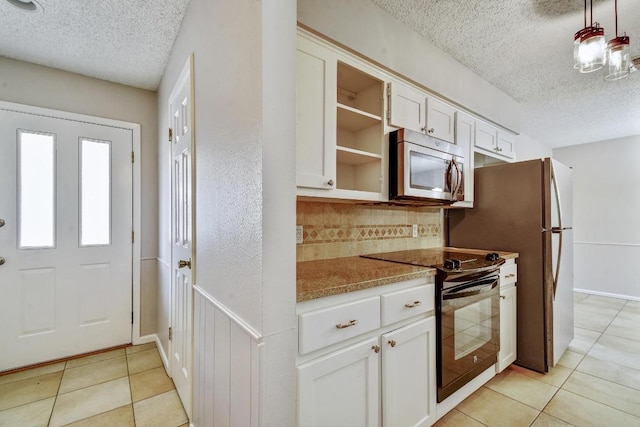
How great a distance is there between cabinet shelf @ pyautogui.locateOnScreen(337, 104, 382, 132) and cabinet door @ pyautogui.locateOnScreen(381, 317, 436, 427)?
1.28 metres

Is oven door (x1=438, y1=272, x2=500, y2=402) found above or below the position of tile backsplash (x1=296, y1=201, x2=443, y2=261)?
below

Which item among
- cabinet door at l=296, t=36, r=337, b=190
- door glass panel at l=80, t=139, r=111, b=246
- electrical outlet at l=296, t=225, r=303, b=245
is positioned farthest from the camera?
door glass panel at l=80, t=139, r=111, b=246

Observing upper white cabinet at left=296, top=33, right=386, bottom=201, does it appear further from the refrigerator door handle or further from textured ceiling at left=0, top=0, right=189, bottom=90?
the refrigerator door handle

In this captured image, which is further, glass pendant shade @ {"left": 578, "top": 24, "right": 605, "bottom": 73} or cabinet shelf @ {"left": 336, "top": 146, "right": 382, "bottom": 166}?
cabinet shelf @ {"left": 336, "top": 146, "right": 382, "bottom": 166}

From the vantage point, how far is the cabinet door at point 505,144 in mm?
2922

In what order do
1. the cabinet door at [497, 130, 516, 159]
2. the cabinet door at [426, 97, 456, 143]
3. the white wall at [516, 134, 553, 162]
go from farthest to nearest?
the white wall at [516, 134, 553, 162], the cabinet door at [497, 130, 516, 159], the cabinet door at [426, 97, 456, 143]

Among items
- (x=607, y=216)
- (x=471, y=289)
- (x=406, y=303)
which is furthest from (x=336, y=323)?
(x=607, y=216)

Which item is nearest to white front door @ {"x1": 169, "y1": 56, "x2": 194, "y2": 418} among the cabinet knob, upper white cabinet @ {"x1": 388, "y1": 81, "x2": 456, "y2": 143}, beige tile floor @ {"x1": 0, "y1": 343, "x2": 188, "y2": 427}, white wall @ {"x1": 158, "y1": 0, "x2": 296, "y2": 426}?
beige tile floor @ {"x1": 0, "y1": 343, "x2": 188, "y2": 427}

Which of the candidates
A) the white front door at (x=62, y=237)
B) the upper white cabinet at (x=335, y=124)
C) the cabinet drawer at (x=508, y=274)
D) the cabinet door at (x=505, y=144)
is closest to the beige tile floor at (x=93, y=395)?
the white front door at (x=62, y=237)

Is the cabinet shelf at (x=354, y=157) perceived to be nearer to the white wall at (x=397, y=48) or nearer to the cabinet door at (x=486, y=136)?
the white wall at (x=397, y=48)

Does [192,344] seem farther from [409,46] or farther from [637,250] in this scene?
[637,250]

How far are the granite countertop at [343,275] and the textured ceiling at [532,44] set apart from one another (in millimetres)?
1622

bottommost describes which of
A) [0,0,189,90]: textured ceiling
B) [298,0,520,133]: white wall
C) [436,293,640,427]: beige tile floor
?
[436,293,640,427]: beige tile floor

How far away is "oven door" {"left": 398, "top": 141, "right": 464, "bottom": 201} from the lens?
6.21ft
